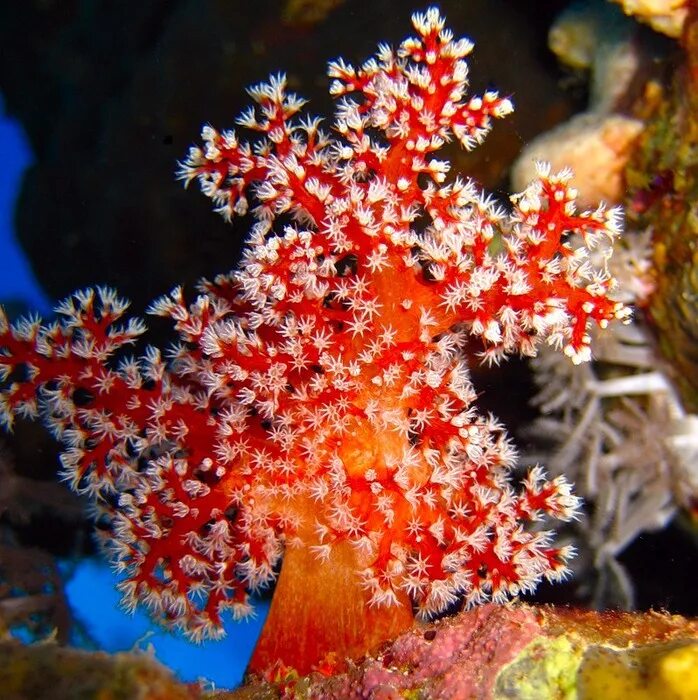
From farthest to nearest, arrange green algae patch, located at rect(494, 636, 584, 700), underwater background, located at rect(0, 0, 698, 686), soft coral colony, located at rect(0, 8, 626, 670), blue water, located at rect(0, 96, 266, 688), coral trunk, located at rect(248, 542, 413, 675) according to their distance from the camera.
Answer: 1. blue water, located at rect(0, 96, 266, 688)
2. underwater background, located at rect(0, 0, 698, 686)
3. coral trunk, located at rect(248, 542, 413, 675)
4. soft coral colony, located at rect(0, 8, 626, 670)
5. green algae patch, located at rect(494, 636, 584, 700)

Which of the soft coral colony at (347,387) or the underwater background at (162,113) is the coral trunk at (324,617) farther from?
the underwater background at (162,113)

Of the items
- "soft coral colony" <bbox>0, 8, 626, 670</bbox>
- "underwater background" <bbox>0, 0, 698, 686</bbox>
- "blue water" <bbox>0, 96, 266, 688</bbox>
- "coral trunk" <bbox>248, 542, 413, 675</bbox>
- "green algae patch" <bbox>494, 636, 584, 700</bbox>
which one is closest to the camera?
"green algae patch" <bbox>494, 636, 584, 700</bbox>

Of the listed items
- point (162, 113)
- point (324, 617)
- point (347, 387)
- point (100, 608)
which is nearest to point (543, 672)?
point (324, 617)

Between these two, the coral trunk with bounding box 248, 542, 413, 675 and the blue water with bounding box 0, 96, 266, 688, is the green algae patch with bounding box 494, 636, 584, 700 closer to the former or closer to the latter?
the coral trunk with bounding box 248, 542, 413, 675

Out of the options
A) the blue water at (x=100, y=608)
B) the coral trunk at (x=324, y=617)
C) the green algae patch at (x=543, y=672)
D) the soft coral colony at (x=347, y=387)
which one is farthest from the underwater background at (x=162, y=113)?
the green algae patch at (x=543, y=672)

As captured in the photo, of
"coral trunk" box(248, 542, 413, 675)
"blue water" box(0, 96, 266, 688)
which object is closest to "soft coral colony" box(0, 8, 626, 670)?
"coral trunk" box(248, 542, 413, 675)

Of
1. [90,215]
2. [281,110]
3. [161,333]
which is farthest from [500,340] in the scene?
[90,215]

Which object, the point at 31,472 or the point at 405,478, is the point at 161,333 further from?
the point at 405,478
